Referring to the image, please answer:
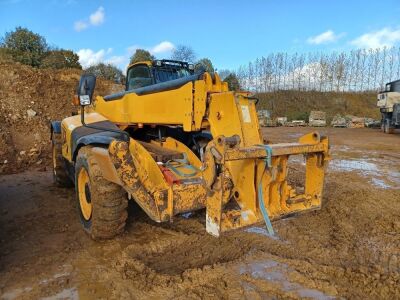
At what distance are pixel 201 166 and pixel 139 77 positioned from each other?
8.13ft

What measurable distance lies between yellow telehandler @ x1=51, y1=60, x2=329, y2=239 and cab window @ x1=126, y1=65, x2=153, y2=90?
0.92 m

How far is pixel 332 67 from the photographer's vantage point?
3878 cm

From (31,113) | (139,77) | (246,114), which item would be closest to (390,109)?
(31,113)

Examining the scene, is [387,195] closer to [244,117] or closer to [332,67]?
[244,117]

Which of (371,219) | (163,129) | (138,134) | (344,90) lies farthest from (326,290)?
(344,90)

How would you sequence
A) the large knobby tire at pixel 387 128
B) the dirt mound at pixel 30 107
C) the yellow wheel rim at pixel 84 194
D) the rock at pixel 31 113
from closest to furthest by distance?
the yellow wheel rim at pixel 84 194 → the dirt mound at pixel 30 107 → the rock at pixel 31 113 → the large knobby tire at pixel 387 128

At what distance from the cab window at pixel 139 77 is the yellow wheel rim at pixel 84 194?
1648 mm

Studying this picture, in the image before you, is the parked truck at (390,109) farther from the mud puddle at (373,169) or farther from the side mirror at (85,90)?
the side mirror at (85,90)

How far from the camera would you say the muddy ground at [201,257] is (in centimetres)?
325

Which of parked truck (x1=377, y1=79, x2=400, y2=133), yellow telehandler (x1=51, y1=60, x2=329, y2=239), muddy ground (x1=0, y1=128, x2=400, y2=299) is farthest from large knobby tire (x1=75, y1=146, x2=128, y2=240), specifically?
parked truck (x1=377, y1=79, x2=400, y2=133)

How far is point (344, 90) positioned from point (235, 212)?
38694 mm

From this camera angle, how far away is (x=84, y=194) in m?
4.81

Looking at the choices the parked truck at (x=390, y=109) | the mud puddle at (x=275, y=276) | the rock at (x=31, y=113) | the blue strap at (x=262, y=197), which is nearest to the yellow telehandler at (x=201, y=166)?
the blue strap at (x=262, y=197)

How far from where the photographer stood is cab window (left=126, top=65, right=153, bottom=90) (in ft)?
18.1
